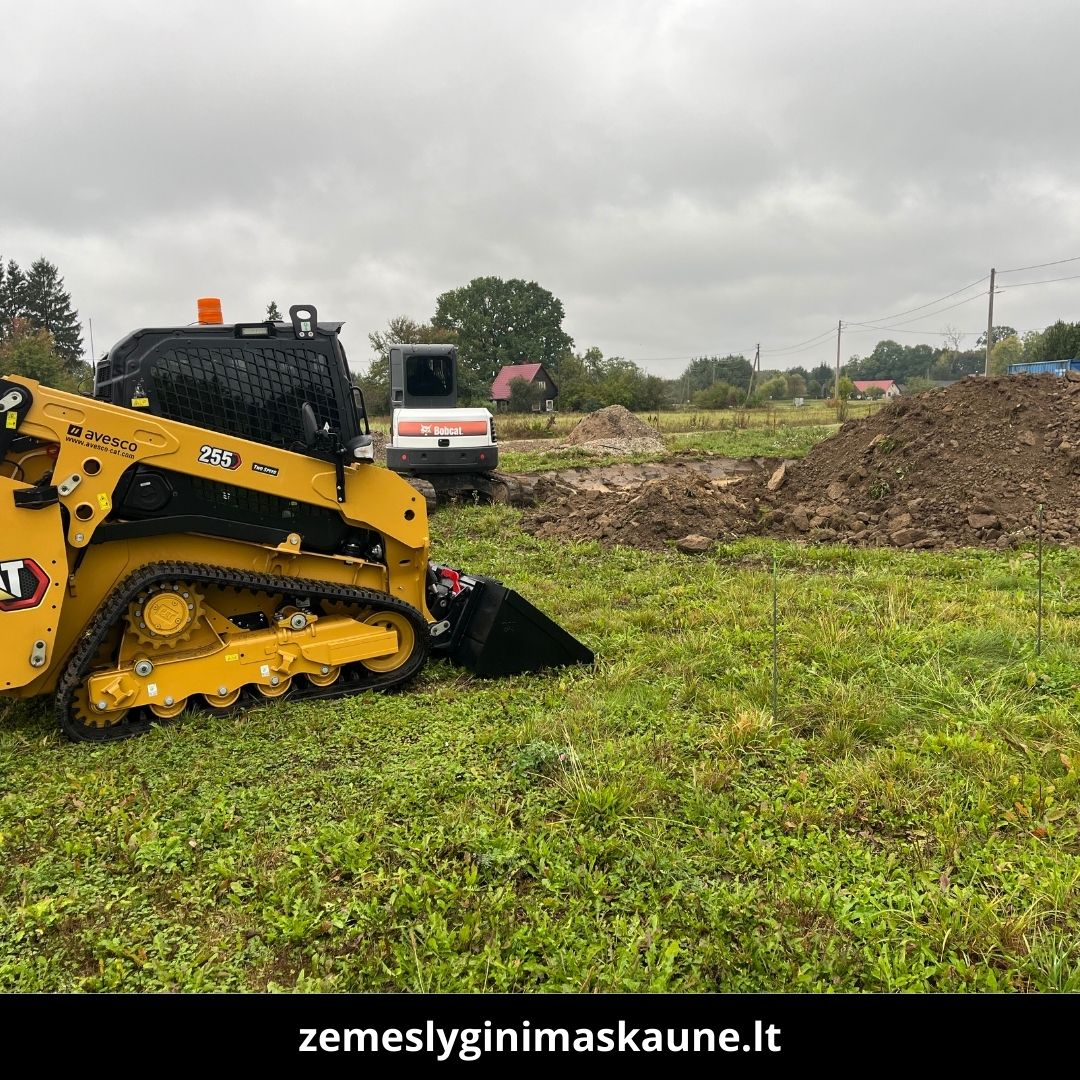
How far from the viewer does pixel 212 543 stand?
14.8ft

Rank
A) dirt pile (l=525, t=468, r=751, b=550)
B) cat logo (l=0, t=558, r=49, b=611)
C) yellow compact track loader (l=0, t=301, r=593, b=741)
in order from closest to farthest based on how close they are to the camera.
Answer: cat logo (l=0, t=558, r=49, b=611)
yellow compact track loader (l=0, t=301, r=593, b=741)
dirt pile (l=525, t=468, r=751, b=550)

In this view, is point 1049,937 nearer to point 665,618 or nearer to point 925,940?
point 925,940

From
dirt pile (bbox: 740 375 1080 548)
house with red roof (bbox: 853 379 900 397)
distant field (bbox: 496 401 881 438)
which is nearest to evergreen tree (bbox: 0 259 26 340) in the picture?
distant field (bbox: 496 401 881 438)

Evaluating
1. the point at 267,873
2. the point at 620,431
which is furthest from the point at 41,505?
the point at 620,431

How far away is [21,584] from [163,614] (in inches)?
26.4

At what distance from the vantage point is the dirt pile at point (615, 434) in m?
25.5

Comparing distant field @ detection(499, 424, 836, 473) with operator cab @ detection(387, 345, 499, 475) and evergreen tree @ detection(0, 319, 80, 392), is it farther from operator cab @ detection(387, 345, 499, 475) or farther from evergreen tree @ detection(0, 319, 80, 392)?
evergreen tree @ detection(0, 319, 80, 392)

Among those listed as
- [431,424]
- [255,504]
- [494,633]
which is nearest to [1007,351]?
[431,424]

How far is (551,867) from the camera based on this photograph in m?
2.95

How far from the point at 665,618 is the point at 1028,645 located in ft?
7.97

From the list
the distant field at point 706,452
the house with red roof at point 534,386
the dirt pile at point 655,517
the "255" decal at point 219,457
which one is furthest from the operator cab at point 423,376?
the house with red roof at point 534,386

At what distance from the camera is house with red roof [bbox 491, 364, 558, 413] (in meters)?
55.4

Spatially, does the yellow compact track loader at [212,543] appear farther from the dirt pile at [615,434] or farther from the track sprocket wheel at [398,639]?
the dirt pile at [615,434]

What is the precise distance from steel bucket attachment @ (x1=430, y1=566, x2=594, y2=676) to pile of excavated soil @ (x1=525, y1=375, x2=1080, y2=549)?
172 inches
